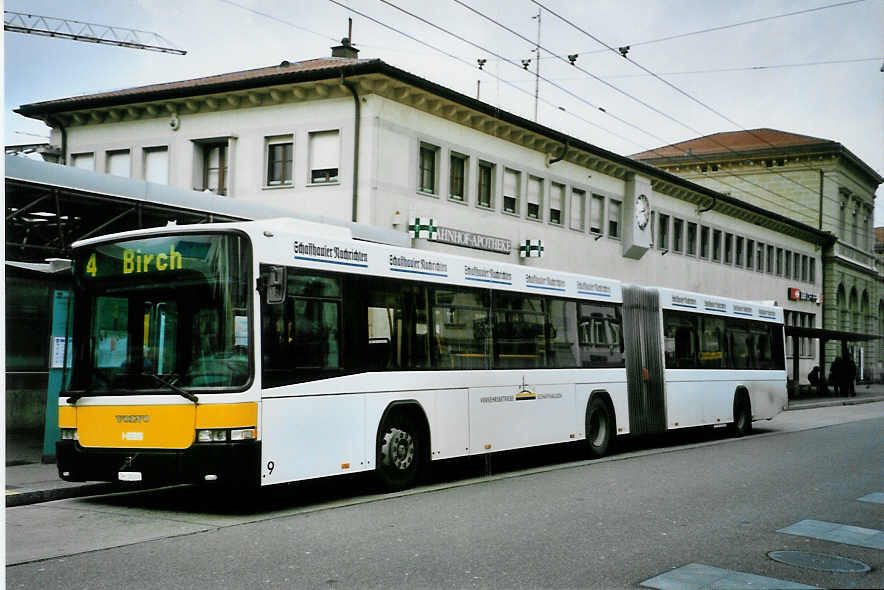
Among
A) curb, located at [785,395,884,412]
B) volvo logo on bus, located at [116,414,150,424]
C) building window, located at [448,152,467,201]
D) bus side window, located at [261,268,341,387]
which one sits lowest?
curb, located at [785,395,884,412]

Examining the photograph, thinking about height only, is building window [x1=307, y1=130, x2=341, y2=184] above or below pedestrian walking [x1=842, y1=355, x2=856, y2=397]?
above

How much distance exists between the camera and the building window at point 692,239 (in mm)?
46594

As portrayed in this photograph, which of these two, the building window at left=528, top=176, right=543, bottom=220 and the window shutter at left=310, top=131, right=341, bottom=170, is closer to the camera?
the window shutter at left=310, top=131, right=341, bottom=170

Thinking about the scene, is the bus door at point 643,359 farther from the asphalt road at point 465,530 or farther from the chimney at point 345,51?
the chimney at point 345,51

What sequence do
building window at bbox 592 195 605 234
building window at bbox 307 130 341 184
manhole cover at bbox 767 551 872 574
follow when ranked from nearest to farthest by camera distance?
manhole cover at bbox 767 551 872 574 → building window at bbox 307 130 341 184 → building window at bbox 592 195 605 234

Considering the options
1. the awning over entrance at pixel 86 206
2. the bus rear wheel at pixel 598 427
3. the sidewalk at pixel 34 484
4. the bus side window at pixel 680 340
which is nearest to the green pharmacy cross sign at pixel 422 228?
the awning over entrance at pixel 86 206

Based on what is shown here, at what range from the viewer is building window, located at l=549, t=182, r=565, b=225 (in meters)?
34.9

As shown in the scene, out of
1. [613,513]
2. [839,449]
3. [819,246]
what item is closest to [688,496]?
[613,513]

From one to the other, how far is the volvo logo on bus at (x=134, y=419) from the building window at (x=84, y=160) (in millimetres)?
23282

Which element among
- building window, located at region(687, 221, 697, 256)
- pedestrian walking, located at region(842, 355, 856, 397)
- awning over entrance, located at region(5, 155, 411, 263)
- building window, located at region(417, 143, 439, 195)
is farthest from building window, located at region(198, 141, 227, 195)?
pedestrian walking, located at region(842, 355, 856, 397)

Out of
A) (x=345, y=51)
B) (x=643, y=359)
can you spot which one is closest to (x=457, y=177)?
(x=345, y=51)

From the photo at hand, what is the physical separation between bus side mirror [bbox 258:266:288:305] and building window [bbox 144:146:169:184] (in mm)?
21425

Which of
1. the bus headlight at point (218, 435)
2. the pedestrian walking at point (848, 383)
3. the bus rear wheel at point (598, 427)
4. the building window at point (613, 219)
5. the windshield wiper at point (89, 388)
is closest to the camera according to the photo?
the bus headlight at point (218, 435)

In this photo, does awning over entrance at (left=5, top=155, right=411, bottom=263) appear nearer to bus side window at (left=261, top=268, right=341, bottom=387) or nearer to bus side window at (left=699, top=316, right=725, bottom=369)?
bus side window at (left=261, top=268, right=341, bottom=387)
